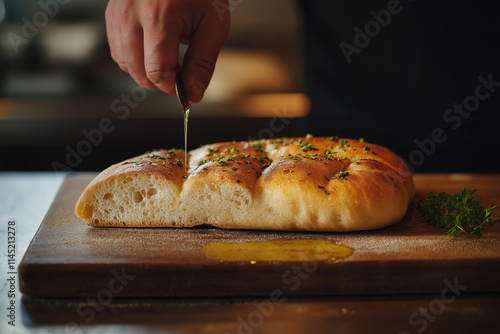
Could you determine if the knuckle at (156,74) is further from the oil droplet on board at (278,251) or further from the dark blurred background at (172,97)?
the dark blurred background at (172,97)

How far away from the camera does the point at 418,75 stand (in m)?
2.95

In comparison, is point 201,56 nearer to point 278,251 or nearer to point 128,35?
point 128,35

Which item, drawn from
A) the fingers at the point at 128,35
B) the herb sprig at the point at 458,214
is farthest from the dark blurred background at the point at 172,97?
the fingers at the point at 128,35

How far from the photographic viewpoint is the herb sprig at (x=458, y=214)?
184 centimetres

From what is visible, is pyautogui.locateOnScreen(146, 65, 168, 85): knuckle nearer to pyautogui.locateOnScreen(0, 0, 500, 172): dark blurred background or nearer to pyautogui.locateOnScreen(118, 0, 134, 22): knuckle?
pyautogui.locateOnScreen(118, 0, 134, 22): knuckle

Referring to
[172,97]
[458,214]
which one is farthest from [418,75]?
[172,97]

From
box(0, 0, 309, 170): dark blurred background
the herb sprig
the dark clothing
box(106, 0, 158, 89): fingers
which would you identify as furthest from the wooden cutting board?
box(0, 0, 309, 170): dark blurred background

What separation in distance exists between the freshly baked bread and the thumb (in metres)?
0.32

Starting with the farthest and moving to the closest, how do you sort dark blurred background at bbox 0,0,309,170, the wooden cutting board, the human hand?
dark blurred background at bbox 0,0,309,170
the human hand
the wooden cutting board

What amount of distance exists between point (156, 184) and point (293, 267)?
669mm

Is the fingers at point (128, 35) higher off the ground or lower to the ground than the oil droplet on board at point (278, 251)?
higher

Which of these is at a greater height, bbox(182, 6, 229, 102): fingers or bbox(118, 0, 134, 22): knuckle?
bbox(118, 0, 134, 22): knuckle

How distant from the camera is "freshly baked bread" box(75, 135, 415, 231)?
1884mm

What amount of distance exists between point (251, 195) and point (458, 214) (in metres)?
0.78
